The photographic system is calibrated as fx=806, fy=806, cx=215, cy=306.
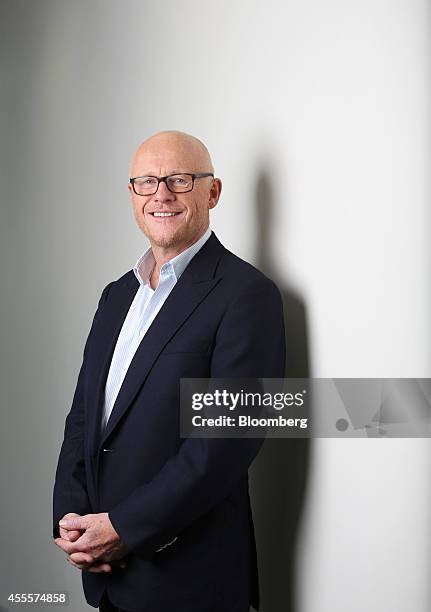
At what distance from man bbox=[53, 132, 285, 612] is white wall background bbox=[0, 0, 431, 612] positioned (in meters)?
0.18

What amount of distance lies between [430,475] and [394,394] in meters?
0.17

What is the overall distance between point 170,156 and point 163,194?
0.09 m

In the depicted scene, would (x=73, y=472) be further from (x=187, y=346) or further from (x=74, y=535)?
(x=187, y=346)

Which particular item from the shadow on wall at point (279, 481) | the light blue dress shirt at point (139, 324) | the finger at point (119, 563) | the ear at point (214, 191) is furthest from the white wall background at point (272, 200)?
the finger at point (119, 563)

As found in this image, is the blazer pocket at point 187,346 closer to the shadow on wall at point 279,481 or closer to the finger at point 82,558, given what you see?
the shadow on wall at point 279,481

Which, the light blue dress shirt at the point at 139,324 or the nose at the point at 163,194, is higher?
the nose at the point at 163,194

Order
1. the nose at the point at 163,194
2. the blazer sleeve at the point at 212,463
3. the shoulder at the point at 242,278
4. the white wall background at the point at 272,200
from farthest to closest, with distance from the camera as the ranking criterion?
the nose at the point at 163,194 → the shoulder at the point at 242,278 → the blazer sleeve at the point at 212,463 → the white wall background at the point at 272,200

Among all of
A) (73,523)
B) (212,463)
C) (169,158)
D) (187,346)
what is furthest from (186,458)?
(169,158)

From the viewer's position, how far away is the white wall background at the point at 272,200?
5.21 feet

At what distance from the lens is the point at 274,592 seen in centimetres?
212

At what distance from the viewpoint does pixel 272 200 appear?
209cm

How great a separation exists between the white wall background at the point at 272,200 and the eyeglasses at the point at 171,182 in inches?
9.2

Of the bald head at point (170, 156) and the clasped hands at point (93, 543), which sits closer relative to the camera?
the clasped hands at point (93, 543)

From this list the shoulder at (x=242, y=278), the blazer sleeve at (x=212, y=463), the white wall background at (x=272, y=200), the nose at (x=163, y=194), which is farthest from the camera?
the nose at (x=163, y=194)
